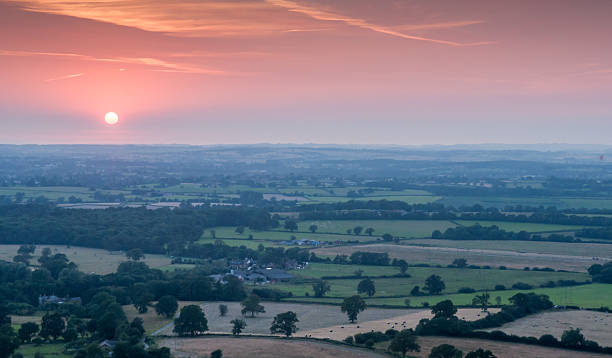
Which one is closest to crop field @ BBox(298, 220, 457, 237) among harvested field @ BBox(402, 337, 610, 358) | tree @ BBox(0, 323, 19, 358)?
harvested field @ BBox(402, 337, 610, 358)

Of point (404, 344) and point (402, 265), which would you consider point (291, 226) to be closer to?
point (402, 265)

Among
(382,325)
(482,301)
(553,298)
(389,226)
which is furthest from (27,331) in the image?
(389,226)

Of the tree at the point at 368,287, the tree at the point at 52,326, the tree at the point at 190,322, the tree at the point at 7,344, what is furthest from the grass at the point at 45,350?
the tree at the point at 368,287

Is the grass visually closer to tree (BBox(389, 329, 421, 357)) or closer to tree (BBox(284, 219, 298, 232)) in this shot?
tree (BBox(389, 329, 421, 357))

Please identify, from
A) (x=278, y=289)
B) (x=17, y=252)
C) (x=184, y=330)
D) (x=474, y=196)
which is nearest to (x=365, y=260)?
(x=278, y=289)

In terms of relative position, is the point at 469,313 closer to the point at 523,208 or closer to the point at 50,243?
the point at 50,243

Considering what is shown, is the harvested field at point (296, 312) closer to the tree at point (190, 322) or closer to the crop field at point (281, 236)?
the tree at point (190, 322)
